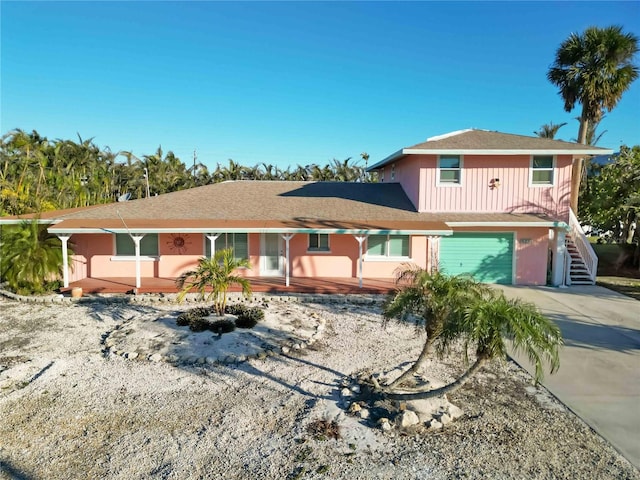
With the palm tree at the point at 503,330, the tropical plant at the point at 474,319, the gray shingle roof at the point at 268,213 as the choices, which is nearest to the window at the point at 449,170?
the gray shingle roof at the point at 268,213

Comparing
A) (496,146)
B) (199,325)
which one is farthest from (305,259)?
(496,146)

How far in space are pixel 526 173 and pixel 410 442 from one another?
12.9 m

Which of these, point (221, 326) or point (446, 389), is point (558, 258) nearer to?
point (446, 389)

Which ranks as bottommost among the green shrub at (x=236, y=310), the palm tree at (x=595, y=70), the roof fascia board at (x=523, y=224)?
the green shrub at (x=236, y=310)

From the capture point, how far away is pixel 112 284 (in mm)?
14102

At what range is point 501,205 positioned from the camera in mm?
15516

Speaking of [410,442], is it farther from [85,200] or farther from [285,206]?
[85,200]

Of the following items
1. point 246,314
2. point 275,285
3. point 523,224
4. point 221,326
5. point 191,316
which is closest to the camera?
point 221,326

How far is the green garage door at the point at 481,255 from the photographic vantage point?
51.2ft

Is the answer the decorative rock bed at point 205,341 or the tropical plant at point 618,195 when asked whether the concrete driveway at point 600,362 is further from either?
the tropical plant at point 618,195

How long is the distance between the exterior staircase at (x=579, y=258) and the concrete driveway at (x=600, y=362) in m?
1.54

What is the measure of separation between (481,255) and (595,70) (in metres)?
10.8

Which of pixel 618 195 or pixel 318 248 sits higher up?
pixel 618 195

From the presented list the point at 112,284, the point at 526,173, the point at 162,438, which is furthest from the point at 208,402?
the point at 526,173
